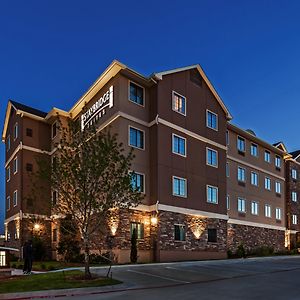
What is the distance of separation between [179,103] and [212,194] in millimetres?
7738

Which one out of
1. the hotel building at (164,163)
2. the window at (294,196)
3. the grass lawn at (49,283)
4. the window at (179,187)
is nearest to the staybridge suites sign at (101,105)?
the hotel building at (164,163)

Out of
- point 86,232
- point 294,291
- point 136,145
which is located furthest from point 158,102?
point 294,291

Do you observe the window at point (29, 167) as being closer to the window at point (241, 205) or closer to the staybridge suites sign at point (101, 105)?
the staybridge suites sign at point (101, 105)

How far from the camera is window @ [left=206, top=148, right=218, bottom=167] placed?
1254 inches

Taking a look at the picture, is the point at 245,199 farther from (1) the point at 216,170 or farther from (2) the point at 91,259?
(2) the point at 91,259

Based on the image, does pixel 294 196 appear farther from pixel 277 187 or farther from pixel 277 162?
pixel 277 162

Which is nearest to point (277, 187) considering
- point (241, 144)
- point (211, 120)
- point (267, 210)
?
point (267, 210)

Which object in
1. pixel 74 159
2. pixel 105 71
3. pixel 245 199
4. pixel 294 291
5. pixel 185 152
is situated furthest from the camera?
pixel 245 199

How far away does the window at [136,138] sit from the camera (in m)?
27.0

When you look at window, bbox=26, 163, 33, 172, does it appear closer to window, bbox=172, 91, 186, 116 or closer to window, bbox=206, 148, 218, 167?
window, bbox=172, 91, 186, 116

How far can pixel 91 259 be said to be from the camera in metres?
25.2

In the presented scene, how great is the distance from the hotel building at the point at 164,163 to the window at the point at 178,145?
73 millimetres

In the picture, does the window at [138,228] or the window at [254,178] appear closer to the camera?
the window at [138,228]

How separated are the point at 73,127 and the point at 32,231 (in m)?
18.9
